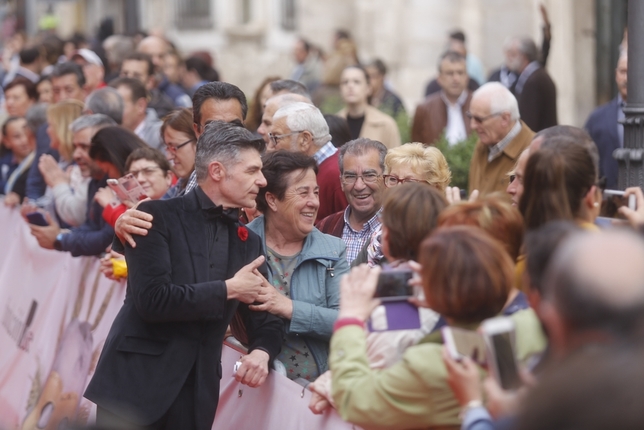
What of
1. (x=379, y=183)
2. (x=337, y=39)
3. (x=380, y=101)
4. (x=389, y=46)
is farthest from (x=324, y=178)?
(x=389, y=46)

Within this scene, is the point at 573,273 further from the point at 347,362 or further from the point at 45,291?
the point at 45,291

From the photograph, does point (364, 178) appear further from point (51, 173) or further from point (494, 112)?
point (51, 173)

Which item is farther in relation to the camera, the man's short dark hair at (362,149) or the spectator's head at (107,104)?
the spectator's head at (107,104)

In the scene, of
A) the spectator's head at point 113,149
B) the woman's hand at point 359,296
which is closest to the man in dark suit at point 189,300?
the woman's hand at point 359,296

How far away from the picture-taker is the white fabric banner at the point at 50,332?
23.9 ft

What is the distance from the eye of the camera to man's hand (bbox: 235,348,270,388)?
5.02m

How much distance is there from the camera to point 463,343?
11.2 ft

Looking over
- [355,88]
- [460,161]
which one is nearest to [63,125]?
[355,88]

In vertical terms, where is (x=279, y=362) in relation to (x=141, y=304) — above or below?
below

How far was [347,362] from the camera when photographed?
12.3 ft

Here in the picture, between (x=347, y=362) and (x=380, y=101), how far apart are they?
36.7ft

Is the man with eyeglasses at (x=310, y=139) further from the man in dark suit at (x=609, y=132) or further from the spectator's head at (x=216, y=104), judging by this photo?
the man in dark suit at (x=609, y=132)

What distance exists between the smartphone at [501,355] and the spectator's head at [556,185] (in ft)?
3.40

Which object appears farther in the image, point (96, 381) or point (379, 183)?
point (379, 183)
